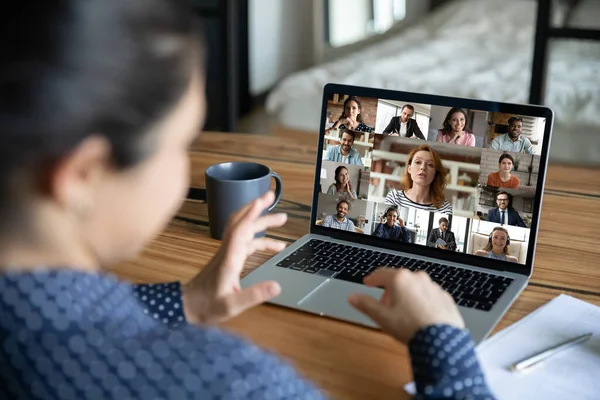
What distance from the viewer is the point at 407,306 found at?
0.83 m

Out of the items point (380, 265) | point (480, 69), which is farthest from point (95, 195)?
point (480, 69)

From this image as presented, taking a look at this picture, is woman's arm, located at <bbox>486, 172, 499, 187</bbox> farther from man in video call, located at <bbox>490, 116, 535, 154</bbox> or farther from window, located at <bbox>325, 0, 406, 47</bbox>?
window, located at <bbox>325, 0, 406, 47</bbox>

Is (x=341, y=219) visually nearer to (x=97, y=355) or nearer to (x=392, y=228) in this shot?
(x=392, y=228)

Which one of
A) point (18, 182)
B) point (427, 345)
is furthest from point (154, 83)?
point (427, 345)

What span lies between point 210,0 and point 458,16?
1.77 m

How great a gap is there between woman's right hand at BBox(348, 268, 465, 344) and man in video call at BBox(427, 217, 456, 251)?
0.24m

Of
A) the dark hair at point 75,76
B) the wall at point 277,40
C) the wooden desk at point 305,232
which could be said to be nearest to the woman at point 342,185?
the wooden desk at point 305,232

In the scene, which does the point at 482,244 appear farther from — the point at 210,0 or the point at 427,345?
the point at 210,0

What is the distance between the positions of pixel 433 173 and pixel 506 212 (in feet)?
0.38

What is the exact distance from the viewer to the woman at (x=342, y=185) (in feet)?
3.80

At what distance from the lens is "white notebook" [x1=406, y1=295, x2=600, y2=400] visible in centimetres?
79

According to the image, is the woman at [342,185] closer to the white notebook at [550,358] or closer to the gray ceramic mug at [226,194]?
the gray ceramic mug at [226,194]

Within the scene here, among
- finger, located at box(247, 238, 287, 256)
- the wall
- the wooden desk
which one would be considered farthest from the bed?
finger, located at box(247, 238, 287, 256)

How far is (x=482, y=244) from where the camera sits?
1.08 metres
